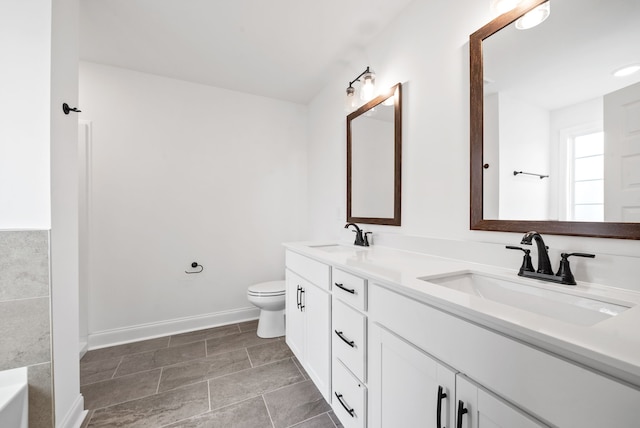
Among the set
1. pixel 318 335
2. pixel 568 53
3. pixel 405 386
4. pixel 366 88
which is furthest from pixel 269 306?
pixel 568 53

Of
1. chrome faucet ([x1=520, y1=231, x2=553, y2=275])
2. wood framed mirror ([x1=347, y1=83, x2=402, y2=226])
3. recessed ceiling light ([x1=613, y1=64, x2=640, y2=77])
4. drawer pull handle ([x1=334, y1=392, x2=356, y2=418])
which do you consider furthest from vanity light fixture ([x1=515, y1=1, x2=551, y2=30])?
drawer pull handle ([x1=334, y1=392, x2=356, y2=418])

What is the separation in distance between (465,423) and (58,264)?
1767mm

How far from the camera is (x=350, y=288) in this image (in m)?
1.20

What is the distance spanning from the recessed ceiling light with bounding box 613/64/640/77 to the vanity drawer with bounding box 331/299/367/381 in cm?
125

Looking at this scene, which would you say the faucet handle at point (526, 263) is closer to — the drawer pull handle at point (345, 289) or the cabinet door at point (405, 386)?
the cabinet door at point (405, 386)

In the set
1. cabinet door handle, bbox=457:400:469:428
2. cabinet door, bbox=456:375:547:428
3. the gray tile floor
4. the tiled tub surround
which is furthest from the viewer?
the gray tile floor

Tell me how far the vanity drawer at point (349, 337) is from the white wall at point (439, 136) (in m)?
0.62

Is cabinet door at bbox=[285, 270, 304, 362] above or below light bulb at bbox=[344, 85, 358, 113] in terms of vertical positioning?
below

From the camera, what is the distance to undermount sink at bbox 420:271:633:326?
0.76 meters

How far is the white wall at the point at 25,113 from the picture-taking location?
108 centimetres

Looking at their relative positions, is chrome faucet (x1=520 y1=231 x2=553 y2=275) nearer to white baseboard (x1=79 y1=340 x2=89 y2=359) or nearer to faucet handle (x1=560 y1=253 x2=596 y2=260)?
faucet handle (x1=560 y1=253 x2=596 y2=260)

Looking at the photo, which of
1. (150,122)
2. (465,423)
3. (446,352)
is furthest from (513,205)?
(150,122)

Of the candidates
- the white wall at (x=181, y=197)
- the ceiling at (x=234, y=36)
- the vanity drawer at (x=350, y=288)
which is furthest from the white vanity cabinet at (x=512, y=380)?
the white wall at (x=181, y=197)

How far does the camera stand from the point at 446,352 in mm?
728
